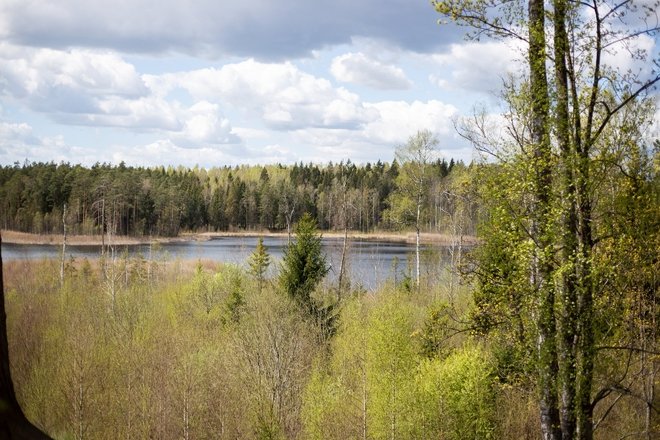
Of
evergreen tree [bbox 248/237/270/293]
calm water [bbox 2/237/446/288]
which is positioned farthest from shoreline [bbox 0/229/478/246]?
evergreen tree [bbox 248/237/270/293]

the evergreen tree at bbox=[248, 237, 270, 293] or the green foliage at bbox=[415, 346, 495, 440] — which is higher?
the evergreen tree at bbox=[248, 237, 270, 293]

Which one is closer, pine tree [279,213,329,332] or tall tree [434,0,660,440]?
tall tree [434,0,660,440]

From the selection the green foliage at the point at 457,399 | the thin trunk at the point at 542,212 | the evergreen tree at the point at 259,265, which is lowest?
the green foliage at the point at 457,399

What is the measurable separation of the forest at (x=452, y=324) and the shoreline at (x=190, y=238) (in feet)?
93.0

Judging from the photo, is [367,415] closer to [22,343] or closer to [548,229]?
[548,229]

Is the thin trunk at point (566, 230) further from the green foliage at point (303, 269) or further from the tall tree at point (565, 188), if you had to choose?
the green foliage at point (303, 269)

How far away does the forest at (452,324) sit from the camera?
1055cm

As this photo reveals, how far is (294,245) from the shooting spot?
89.4ft

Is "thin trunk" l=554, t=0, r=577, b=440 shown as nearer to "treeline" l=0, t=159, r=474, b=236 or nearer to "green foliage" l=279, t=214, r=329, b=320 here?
"green foliage" l=279, t=214, r=329, b=320

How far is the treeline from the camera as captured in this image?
263ft

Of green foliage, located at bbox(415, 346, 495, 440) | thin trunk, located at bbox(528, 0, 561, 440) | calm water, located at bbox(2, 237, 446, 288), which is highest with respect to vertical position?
thin trunk, located at bbox(528, 0, 561, 440)

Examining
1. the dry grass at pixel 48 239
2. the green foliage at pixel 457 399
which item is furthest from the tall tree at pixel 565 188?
the dry grass at pixel 48 239

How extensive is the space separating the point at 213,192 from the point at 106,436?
105233 mm

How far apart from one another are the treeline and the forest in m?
36.4
